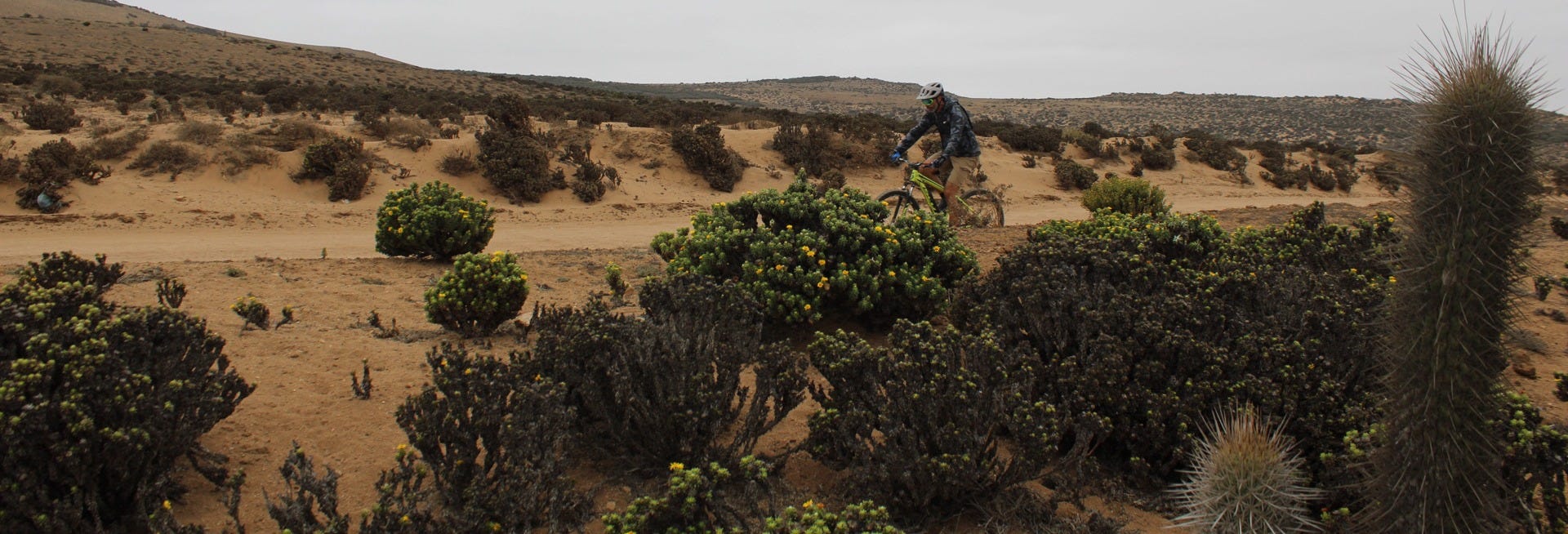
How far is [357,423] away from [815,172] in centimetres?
1514

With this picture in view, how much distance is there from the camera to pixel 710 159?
17.4 meters

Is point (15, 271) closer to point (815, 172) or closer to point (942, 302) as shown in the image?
point (942, 302)

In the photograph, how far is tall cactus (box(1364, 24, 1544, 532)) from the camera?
1.90 m

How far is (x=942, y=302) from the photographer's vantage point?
5.45 meters

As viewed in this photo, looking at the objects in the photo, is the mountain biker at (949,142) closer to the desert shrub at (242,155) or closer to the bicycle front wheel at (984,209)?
the bicycle front wheel at (984,209)

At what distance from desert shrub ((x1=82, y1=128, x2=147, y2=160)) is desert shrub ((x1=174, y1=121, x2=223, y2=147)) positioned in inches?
22.8

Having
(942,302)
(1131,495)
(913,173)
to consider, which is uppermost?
(913,173)

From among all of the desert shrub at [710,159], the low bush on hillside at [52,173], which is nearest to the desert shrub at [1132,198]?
the desert shrub at [710,159]

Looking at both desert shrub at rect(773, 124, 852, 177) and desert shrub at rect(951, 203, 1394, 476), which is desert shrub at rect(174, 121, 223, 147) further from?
desert shrub at rect(951, 203, 1394, 476)

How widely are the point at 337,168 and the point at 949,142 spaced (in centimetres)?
1084

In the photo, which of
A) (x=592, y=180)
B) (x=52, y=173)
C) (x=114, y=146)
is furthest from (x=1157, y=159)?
(x=52, y=173)

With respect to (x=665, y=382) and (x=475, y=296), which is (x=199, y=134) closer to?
(x=475, y=296)

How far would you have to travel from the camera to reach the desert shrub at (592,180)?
15.2 meters

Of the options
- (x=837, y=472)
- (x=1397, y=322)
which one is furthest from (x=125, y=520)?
(x=1397, y=322)
